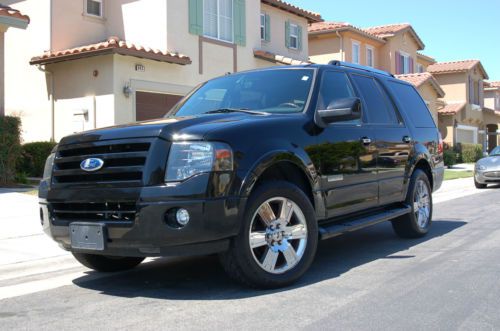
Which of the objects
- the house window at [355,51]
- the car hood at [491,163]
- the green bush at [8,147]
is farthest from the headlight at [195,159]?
the house window at [355,51]

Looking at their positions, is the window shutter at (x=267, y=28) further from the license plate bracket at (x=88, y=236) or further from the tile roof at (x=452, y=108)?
the tile roof at (x=452, y=108)

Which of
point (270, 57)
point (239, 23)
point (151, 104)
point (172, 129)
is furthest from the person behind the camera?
point (270, 57)

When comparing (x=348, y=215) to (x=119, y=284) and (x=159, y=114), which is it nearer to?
(x=119, y=284)

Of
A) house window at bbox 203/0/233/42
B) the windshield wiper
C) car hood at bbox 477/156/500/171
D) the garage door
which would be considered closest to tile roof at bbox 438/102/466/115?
car hood at bbox 477/156/500/171

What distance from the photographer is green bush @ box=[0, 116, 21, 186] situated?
12234 millimetres

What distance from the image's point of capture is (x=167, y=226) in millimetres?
4215

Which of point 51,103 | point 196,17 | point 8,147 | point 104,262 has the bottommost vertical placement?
point 104,262

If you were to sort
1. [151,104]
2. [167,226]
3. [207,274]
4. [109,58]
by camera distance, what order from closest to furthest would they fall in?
[167,226]
[207,274]
[109,58]
[151,104]

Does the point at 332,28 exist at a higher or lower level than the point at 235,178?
higher

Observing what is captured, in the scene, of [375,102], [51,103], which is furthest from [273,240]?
[51,103]

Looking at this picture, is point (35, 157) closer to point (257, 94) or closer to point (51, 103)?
point (51, 103)

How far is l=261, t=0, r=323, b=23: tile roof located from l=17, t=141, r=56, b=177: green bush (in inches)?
403

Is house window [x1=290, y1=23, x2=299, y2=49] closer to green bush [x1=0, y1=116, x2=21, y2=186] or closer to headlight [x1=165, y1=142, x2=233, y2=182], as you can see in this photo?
green bush [x1=0, y1=116, x2=21, y2=186]

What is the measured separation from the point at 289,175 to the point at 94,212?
1.78 m
